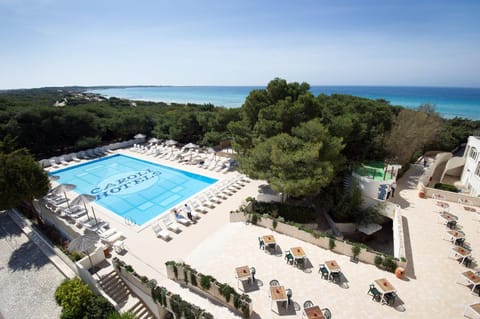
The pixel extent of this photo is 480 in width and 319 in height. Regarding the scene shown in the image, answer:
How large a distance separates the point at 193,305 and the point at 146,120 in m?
27.7

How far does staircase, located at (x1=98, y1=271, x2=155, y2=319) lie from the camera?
8.42 metres

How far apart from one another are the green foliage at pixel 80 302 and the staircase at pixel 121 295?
465mm

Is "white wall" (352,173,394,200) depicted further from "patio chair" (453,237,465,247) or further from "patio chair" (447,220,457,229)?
"patio chair" (453,237,465,247)

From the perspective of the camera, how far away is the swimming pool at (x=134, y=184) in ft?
50.5

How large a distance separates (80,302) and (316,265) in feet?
29.3

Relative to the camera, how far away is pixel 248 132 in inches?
622

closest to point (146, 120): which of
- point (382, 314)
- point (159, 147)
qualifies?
point (159, 147)

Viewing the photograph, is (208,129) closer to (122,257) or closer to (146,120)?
(146,120)

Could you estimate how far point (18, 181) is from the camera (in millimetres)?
10828

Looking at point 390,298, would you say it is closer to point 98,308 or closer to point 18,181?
point 98,308

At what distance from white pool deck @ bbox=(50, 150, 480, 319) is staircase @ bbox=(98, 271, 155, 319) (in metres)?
0.80

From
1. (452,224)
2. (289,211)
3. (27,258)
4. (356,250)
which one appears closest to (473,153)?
(452,224)

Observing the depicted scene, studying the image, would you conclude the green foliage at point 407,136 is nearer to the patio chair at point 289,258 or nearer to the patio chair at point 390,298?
the patio chair at point 390,298

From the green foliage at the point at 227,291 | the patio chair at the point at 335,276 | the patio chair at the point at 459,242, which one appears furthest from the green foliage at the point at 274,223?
the patio chair at the point at 459,242
